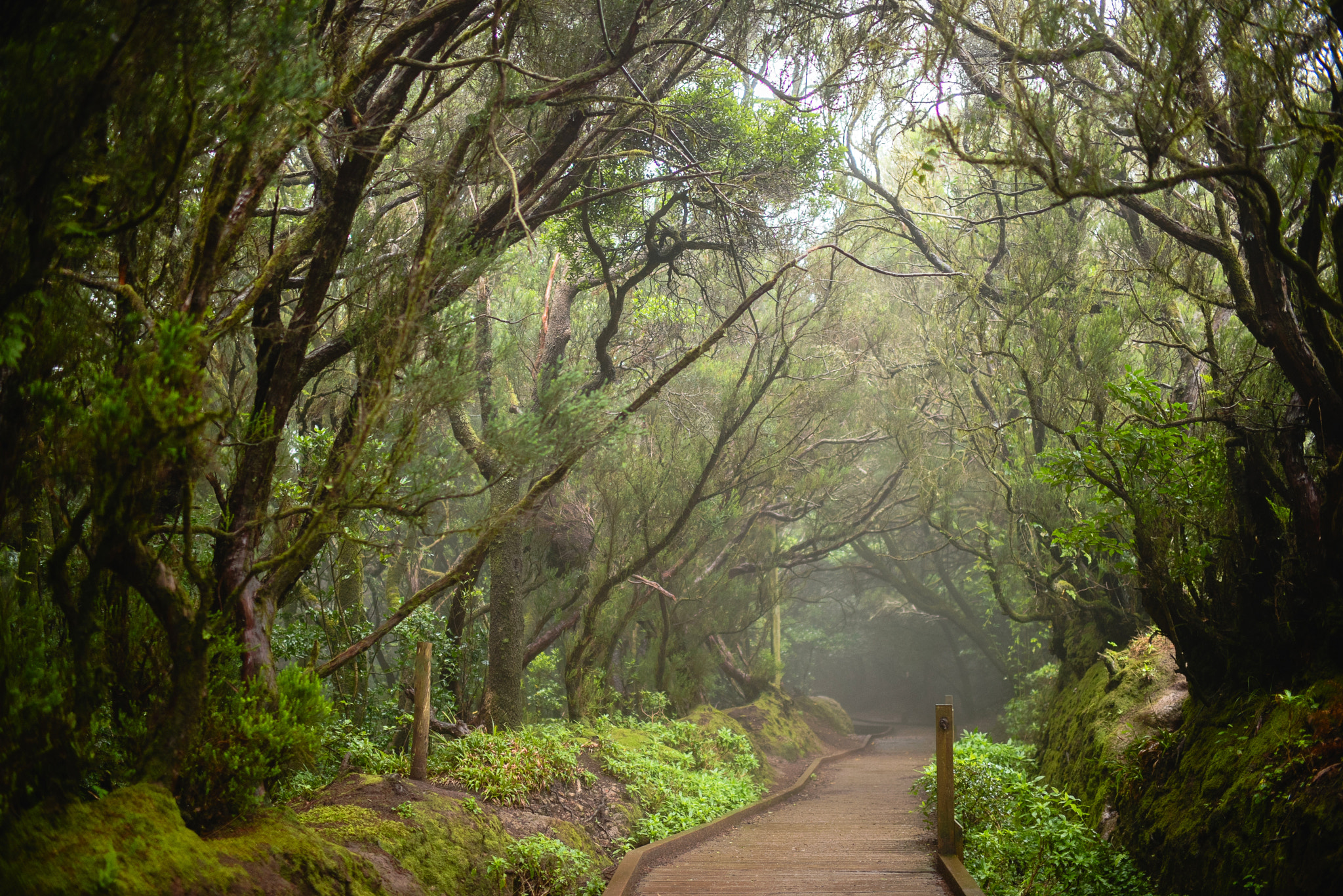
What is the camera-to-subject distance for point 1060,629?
10375 millimetres

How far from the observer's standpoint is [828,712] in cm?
2069

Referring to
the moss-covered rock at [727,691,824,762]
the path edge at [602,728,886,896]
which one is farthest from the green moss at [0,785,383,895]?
the moss-covered rock at [727,691,824,762]

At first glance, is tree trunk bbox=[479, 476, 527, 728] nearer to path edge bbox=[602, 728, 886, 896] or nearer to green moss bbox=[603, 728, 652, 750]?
green moss bbox=[603, 728, 652, 750]

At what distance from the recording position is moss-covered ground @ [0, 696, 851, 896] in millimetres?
2438

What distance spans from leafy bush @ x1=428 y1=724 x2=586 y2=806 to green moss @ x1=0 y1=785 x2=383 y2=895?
2763 mm

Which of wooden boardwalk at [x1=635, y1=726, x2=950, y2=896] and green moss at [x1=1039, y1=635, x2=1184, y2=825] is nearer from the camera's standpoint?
wooden boardwalk at [x1=635, y1=726, x2=950, y2=896]

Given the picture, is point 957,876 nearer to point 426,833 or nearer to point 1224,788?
point 1224,788

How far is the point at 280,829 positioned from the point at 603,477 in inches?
292

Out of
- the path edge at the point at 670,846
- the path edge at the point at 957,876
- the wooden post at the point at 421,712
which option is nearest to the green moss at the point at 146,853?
the wooden post at the point at 421,712

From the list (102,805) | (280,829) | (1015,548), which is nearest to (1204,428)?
(1015,548)

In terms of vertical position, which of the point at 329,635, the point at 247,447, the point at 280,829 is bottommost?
the point at 280,829

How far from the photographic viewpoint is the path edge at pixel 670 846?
523 centimetres

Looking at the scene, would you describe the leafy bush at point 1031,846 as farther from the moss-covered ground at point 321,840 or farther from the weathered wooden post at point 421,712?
the weathered wooden post at point 421,712

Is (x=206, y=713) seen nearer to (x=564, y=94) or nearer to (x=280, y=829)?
(x=280, y=829)
